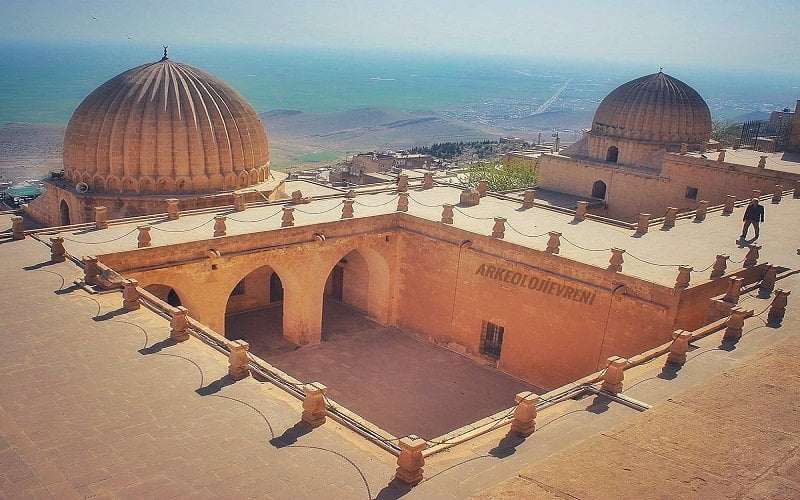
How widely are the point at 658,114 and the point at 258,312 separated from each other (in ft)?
74.6

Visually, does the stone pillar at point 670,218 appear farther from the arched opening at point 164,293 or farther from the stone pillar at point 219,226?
the arched opening at point 164,293

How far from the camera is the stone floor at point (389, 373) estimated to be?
19.3 m

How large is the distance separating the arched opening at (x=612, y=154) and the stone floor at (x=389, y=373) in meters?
17.6

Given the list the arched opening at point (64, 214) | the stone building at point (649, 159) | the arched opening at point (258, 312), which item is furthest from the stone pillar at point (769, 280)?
the arched opening at point (64, 214)

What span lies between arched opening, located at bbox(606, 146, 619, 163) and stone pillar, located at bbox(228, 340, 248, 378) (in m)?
28.2

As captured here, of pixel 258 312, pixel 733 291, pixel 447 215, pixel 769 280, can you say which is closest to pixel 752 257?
pixel 769 280

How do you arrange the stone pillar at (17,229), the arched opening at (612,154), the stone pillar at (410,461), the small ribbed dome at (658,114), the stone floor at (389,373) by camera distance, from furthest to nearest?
the arched opening at (612,154) < the small ribbed dome at (658,114) < the stone floor at (389,373) < the stone pillar at (17,229) < the stone pillar at (410,461)

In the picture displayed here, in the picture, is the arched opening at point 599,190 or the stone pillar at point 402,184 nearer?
the stone pillar at point 402,184

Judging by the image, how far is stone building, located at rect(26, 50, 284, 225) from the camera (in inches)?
906

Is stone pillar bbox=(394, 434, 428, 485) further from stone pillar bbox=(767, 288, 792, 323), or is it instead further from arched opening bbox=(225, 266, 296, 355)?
arched opening bbox=(225, 266, 296, 355)

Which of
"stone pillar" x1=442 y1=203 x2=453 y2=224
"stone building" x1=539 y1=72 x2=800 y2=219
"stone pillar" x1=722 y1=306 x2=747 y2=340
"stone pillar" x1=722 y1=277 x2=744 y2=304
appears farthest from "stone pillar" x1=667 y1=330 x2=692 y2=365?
"stone building" x1=539 y1=72 x2=800 y2=219

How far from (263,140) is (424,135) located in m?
132

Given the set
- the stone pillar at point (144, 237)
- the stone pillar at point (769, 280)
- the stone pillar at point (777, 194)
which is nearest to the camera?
the stone pillar at point (769, 280)

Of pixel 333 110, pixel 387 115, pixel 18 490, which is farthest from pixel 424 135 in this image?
pixel 18 490
